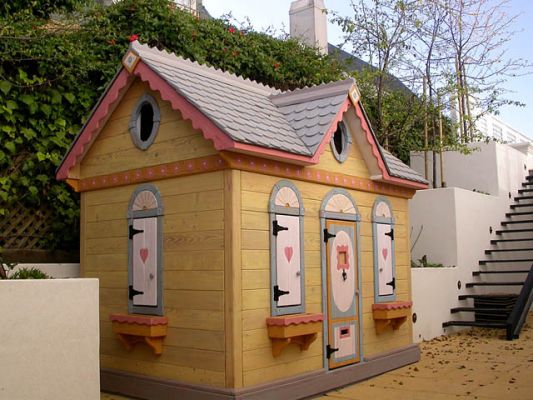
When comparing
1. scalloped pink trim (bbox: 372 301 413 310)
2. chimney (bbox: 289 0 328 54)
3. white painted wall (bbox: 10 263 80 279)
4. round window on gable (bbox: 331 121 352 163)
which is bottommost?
scalloped pink trim (bbox: 372 301 413 310)

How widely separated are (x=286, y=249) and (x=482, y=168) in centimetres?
882

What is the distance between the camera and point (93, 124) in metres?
7.16

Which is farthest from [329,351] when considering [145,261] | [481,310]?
[481,310]

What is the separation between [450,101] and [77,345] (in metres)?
10.1

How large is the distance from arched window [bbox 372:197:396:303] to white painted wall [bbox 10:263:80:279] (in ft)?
12.1

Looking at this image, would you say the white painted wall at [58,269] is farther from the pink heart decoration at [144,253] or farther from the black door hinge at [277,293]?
the black door hinge at [277,293]

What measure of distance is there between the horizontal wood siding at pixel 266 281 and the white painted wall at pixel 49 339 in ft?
4.59

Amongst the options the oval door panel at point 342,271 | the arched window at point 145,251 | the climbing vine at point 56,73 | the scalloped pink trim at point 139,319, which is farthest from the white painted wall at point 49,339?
the oval door panel at point 342,271

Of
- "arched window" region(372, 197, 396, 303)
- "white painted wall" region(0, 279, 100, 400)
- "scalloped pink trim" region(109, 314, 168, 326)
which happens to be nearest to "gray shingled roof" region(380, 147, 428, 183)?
"arched window" region(372, 197, 396, 303)

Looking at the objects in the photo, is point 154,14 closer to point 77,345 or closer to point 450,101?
point 77,345

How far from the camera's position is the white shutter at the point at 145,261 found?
259 inches

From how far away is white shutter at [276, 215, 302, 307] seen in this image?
6422 millimetres

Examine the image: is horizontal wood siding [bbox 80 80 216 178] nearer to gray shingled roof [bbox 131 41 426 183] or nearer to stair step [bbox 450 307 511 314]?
gray shingled roof [bbox 131 41 426 183]

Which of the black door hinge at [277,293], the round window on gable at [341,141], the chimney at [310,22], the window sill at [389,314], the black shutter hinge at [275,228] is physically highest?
the chimney at [310,22]
